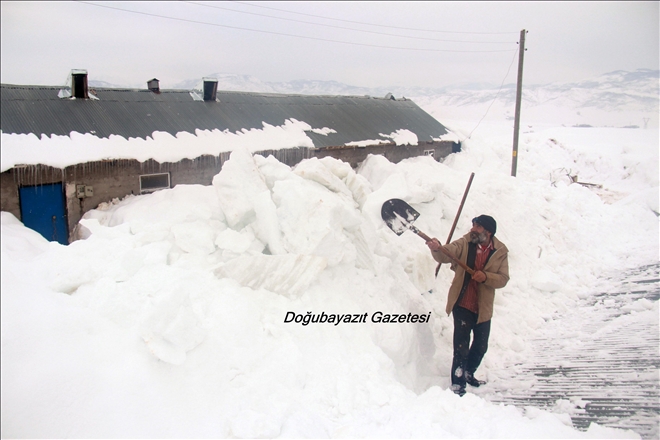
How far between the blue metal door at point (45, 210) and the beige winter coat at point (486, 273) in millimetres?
7084

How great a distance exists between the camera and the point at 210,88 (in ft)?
40.8

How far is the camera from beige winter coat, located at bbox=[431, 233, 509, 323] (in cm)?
484

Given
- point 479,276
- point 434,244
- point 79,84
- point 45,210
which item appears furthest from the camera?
point 79,84

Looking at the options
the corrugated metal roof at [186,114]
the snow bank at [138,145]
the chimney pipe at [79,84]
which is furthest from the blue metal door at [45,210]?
the chimney pipe at [79,84]

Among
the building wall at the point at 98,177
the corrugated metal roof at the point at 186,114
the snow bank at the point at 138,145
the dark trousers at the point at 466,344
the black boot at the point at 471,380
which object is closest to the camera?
the dark trousers at the point at 466,344

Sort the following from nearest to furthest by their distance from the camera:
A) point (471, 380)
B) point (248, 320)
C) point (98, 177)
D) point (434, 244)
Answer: point (248, 320) < point (434, 244) < point (471, 380) < point (98, 177)

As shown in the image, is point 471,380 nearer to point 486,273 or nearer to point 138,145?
point 486,273

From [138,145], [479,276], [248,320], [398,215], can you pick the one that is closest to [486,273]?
[479,276]

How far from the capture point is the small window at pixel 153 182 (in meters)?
9.16

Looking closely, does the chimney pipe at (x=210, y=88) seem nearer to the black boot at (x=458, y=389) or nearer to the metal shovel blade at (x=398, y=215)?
the metal shovel blade at (x=398, y=215)

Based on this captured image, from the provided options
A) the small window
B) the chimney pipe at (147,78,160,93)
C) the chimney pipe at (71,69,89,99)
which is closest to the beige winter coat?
the small window

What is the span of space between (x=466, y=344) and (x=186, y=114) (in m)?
9.24

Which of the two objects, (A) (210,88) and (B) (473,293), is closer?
(B) (473,293)

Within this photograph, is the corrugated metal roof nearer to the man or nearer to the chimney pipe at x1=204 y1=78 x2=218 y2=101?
the chimney pipe at x1=204 y1=78 x2=218 y2=101
